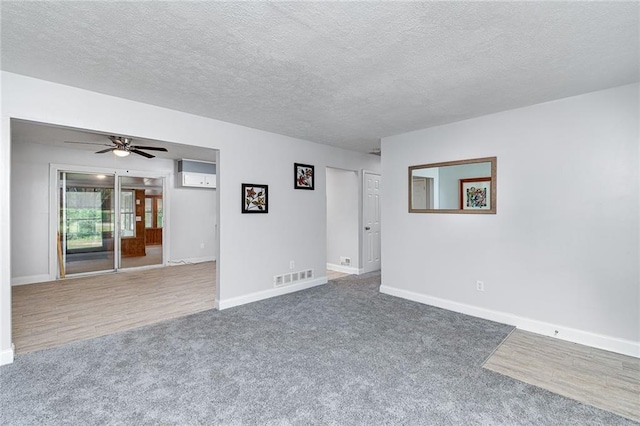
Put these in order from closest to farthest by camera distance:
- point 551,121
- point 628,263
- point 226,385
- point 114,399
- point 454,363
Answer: point 114,399 → point 226,385 → point 454,363 → point 628,263 → point 551,121

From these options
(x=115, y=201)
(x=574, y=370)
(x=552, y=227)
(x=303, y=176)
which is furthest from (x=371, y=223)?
(x=115, y=201)

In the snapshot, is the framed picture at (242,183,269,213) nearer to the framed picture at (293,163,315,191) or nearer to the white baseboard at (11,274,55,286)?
the framed picture at (293,163,315,191)

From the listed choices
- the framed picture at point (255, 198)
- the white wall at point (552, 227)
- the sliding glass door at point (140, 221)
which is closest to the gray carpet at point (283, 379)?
the white wall at point (552, 227)

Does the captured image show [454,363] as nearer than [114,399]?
No

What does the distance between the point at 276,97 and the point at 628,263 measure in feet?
12.1

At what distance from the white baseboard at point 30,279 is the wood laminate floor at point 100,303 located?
0.73 ft

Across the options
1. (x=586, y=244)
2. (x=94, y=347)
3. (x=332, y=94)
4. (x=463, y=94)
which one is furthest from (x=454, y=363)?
(x=94, y=347)

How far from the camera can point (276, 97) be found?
3.03m

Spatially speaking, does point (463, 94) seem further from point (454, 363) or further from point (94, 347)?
point (94, 347)

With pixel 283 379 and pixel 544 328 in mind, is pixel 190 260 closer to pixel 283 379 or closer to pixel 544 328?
pixel 283 379

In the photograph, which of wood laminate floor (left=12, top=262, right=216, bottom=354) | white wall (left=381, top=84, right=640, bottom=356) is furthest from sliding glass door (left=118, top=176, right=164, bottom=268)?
white wall (left=381, top=84, right=640, bottom=356)

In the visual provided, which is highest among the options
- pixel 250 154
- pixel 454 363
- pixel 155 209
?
pixel 250 154

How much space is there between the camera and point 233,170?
4.04 metres

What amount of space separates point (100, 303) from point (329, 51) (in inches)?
176
